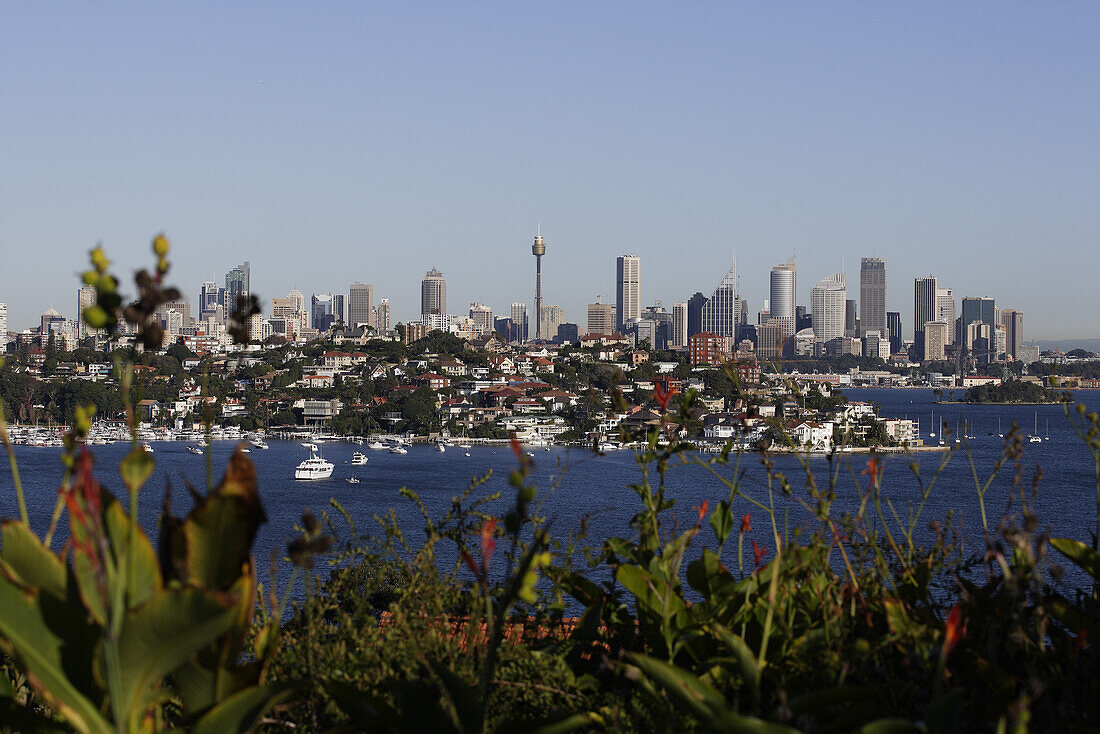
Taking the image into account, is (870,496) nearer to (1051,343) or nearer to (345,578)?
(345,578)

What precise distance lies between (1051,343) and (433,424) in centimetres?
11327

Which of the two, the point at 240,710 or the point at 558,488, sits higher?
the point at 240,710

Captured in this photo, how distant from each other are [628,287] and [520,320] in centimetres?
1835

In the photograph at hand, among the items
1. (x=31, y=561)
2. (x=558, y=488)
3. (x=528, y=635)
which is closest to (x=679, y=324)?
(x=558, y=488)

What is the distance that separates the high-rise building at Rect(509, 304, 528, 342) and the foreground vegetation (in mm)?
109126

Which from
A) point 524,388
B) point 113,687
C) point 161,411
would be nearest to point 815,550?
point 113,687

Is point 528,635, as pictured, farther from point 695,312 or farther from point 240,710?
point 695,312

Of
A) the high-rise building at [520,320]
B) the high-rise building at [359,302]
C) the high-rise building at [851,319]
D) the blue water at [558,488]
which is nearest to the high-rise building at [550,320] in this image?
the high-rise building at [520,320]

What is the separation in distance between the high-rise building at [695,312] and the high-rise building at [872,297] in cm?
3095

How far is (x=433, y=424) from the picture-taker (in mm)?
43250

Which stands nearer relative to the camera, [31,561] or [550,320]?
[31,561]

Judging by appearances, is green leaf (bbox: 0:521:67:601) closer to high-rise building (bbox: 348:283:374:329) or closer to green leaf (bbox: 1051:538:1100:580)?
green leaf (bbox: 1051:538:1100:580)

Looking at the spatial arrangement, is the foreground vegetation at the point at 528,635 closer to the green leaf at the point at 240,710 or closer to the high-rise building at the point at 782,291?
the green leaf at the point at 240,710

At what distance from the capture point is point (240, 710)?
1188mm
